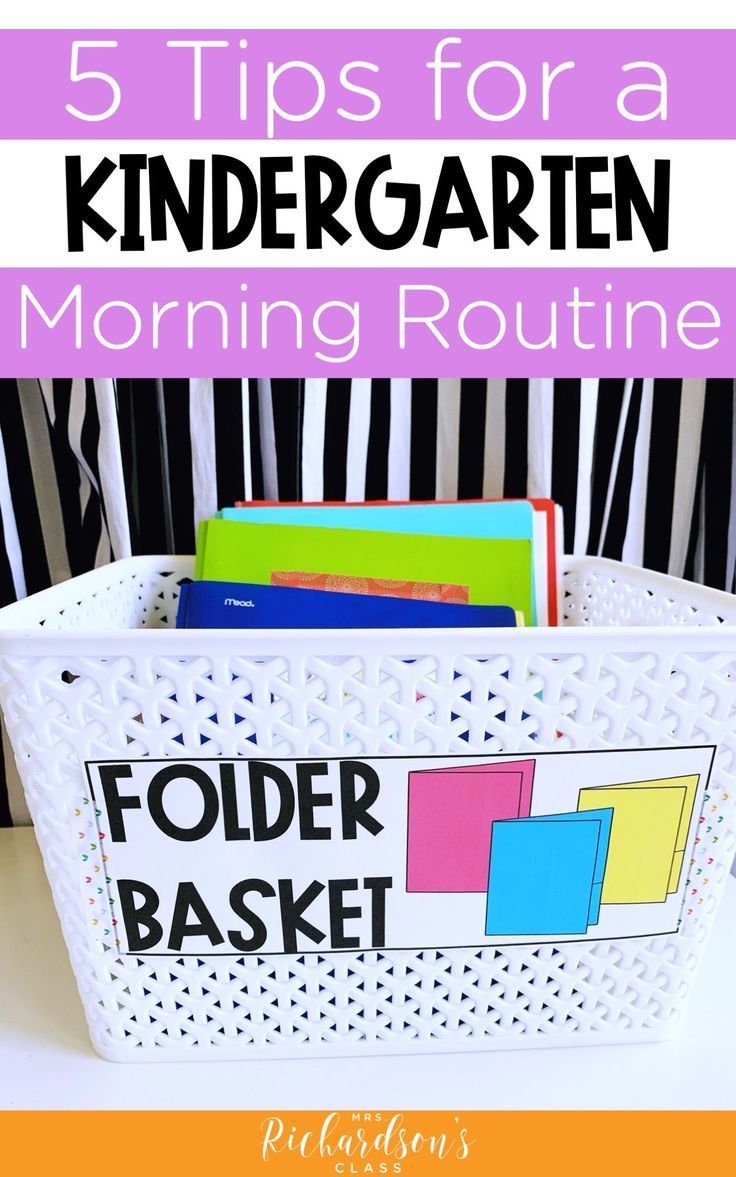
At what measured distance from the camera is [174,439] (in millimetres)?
929

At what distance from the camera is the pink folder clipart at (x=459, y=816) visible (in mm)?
555

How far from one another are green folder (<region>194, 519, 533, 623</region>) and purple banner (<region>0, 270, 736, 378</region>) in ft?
0.61

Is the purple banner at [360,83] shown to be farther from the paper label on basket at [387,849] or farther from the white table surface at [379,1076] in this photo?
the white table surface at [379,1076]

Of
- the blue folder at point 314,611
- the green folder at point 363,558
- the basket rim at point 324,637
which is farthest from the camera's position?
the green folder at point 363,558

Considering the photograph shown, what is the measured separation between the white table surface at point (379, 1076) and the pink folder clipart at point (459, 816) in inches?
5.8

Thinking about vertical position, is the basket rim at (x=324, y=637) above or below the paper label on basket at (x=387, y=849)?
above

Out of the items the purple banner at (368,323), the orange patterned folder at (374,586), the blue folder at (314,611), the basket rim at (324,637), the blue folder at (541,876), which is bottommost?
the blue folder at (541,876)

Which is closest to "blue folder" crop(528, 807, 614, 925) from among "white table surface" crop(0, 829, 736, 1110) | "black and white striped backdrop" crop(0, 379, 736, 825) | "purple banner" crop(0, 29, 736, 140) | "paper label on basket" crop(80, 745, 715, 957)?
"paper label on basket" crop(80, 745, 715, 957)

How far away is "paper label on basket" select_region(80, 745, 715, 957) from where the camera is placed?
1.82 ft

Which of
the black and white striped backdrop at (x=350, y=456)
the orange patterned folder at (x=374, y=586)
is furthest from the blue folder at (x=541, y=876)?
the black and white striped backdrop at (x=350, y=456)

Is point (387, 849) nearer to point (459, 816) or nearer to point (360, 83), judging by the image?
point (459, 816)

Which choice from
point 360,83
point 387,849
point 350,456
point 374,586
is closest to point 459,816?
point 387,849
